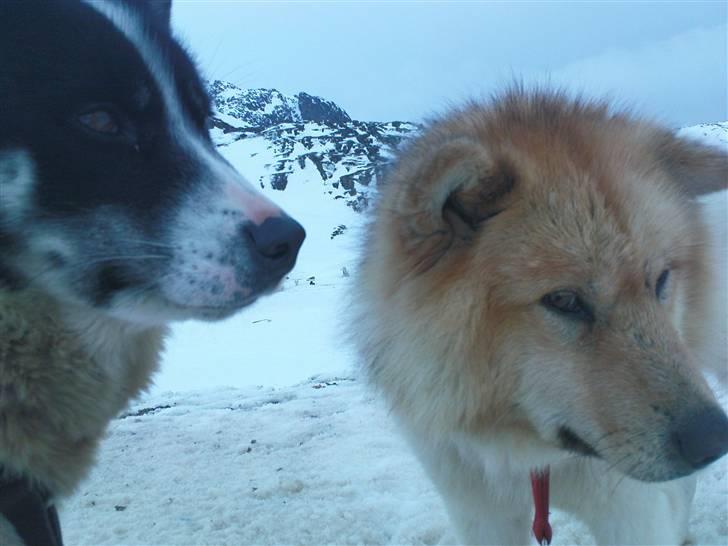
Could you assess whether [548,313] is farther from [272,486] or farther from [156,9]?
[272,486]

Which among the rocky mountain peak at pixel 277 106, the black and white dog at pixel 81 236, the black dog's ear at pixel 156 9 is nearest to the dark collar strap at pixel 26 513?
the black and white dog at pixel 81 236

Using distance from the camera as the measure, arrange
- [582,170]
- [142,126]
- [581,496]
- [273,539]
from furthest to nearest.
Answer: [273,539], [581,496], [582,170], [142,126]

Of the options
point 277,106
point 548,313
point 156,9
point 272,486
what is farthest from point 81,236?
point 277,106

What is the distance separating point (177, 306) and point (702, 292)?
192 centimetres

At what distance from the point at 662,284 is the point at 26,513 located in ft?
6.76

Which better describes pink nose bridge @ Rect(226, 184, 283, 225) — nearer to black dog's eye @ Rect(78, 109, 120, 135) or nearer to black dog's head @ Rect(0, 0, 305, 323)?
black dog's head @ Rect(0, 0, 305, 323)

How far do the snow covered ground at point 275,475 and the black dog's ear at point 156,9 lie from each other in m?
1.12

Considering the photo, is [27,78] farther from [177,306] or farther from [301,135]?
[301,135]

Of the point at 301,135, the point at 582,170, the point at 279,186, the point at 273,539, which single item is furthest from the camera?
the point at 301,135

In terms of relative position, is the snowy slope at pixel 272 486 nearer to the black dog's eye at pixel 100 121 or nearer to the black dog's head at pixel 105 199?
the black dog's head at pixel 105 199

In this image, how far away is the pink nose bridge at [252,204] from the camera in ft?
6.77

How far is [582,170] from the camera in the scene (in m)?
2.32

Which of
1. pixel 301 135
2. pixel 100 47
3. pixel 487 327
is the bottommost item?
pixel 301 135

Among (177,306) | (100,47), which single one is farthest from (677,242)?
(100,47)
